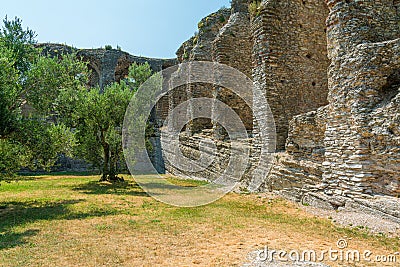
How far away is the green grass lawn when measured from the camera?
4.91 m

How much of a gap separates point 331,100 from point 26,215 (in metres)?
8.89

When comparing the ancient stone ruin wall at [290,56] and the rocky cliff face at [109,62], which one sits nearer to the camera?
the ancient stone ruin wall at [290,56]

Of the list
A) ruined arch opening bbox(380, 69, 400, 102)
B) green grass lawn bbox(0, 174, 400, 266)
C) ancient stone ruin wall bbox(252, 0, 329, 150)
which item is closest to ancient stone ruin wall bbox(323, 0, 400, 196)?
ruined arch opening bbox(380, 69, 400, 102)

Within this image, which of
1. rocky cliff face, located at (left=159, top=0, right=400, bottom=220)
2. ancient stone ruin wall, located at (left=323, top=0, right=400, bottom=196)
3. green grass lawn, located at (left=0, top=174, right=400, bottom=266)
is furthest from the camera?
rocky cliff face, located at (left=159, top=0, right=400, bottom=220)

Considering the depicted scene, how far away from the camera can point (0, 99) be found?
8.09 m

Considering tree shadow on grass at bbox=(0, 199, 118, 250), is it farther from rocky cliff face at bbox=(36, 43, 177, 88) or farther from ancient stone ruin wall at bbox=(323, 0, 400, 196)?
rocky cliff face at bbox=(36, 43, 177, 88)

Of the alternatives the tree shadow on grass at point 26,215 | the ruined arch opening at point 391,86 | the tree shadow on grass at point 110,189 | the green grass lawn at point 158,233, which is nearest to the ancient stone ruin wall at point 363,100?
the ruined arch opening at point 391,86

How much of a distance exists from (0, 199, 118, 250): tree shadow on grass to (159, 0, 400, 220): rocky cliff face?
231 inches

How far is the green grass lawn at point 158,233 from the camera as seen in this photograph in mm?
4914

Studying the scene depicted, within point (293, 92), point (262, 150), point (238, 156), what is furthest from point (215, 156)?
point (293, 92)

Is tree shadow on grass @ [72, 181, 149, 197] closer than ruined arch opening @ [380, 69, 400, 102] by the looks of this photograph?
No

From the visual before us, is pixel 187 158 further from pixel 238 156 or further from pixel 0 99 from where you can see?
pixel 0 99

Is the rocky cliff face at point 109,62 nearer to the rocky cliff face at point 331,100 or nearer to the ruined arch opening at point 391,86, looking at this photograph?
the rocky cliff face at point 331,100

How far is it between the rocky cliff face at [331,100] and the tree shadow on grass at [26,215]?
19.2 feet
